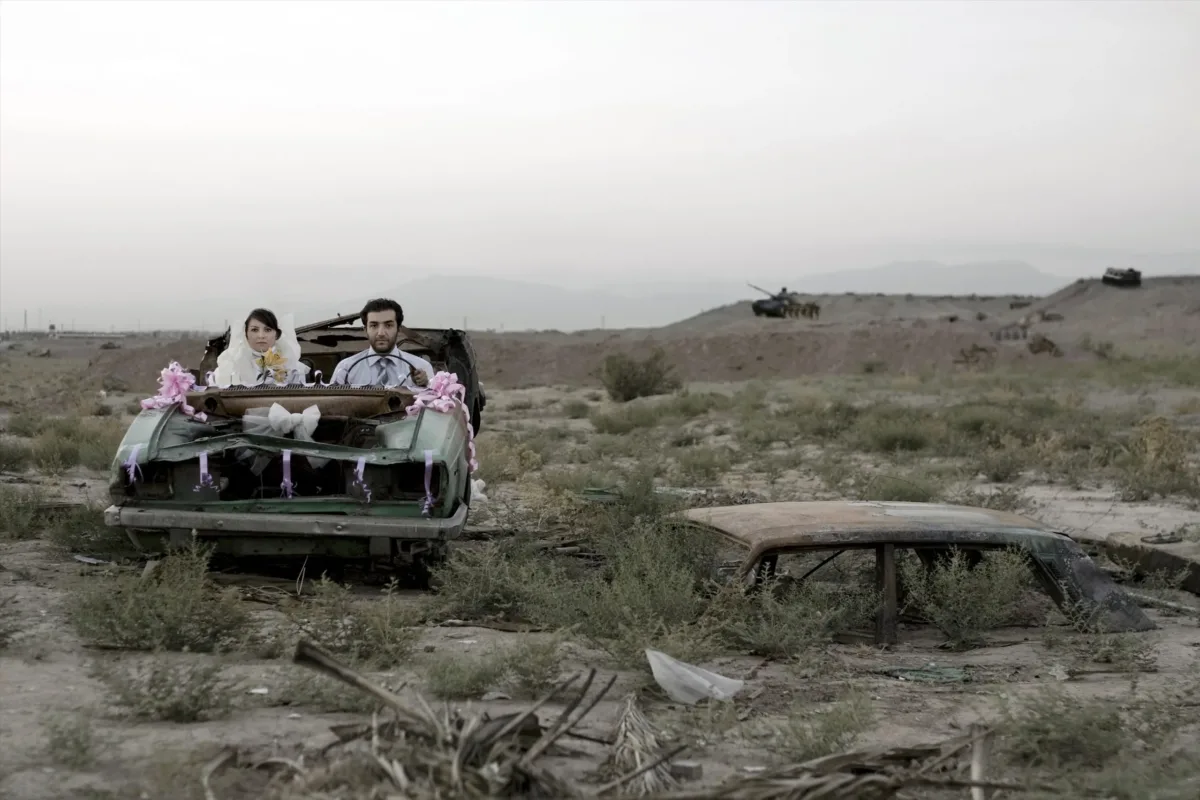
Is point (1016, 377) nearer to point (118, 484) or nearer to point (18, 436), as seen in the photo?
point (18, 436)

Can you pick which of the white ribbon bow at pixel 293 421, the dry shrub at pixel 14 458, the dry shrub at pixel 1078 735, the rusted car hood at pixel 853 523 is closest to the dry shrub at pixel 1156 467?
the rusted car hood at pixel 853 523

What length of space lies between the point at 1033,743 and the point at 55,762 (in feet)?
10.3

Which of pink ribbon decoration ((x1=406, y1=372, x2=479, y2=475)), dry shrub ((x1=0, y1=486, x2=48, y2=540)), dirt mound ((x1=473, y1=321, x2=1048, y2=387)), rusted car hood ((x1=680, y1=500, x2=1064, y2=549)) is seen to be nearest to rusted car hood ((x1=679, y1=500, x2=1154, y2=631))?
rusted car hood ((x1=680, y1=500, x2=1064, y2=549))

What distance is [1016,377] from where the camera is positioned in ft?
107

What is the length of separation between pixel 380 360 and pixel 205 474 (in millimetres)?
1926

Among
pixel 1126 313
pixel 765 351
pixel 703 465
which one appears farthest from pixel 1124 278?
pixel 703 465

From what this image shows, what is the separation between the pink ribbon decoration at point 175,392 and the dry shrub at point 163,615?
1.65 meters

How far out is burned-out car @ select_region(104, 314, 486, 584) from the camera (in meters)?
6.40

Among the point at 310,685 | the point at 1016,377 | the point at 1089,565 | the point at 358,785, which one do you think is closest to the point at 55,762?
the point at 310,685

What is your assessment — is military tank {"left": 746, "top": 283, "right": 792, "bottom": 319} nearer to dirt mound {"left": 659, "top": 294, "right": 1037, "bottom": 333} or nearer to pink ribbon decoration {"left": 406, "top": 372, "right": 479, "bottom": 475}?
dirt mound {"left": 659, "top": 294, "right": 1037, "bottom": 333}

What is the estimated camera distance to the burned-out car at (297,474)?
21.0 ft

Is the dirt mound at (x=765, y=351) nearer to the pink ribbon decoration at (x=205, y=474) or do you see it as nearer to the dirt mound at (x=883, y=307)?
the dirt mound at (x=883, y=307)

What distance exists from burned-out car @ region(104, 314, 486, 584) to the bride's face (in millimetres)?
715

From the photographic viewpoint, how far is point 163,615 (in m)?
5.15
